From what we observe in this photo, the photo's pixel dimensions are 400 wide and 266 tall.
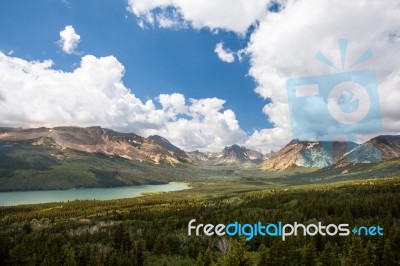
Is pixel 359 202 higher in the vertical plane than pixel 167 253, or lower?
higher

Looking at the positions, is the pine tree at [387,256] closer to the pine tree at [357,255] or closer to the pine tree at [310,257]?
the pine tree at [357,255]

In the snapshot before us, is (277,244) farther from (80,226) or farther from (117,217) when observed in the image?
(117,217)

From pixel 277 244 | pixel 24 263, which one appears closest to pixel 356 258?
pixel 277 244

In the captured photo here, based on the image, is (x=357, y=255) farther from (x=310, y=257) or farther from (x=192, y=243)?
(x=192, y=243)

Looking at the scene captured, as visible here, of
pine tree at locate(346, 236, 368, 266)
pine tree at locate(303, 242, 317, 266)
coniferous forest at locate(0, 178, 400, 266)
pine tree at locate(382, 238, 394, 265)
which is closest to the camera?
pine tree at locate(346, 236, 368, 266)

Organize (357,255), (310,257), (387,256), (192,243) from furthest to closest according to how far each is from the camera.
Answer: (192,243)
(387,256)
(310,257)
(357,255)

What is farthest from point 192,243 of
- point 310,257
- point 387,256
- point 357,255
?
point 387,256

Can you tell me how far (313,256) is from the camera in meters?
78.1

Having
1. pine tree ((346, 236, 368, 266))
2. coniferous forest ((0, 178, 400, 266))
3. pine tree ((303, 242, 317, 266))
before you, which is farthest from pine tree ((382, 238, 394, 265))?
pine tree ((303, 242, 317, 266))

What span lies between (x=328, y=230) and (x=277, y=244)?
48702mm

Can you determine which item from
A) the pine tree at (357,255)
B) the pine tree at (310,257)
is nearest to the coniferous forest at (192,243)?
the pine tree at (357,255)

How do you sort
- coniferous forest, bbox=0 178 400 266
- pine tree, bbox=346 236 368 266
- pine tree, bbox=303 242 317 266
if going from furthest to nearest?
coniferous forest, bbox=0 178 400 266, pine tree, bbox=303 242 317 266, pine tree, bbox=346 236 368 266

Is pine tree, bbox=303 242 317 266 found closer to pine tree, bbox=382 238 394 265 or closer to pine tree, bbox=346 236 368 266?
pine tree, bbox=346 236 368 266

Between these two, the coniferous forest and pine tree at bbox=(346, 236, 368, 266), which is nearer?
pine tree at bbox=(346, 236, 368, 266)
